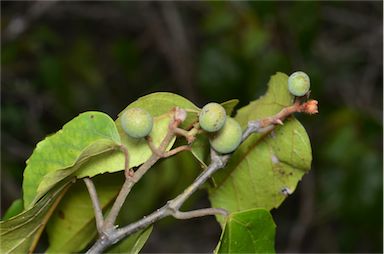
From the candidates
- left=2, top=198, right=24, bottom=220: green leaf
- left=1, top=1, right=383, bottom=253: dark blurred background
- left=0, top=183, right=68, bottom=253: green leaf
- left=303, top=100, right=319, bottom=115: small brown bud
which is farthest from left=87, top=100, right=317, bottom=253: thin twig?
left=1, top=1, right=383, bottom=253: dark blurred background

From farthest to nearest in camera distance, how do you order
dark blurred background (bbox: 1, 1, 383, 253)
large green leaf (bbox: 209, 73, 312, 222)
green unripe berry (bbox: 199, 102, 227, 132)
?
1. dark blurred background (bbox: 1, 1, 383, 253)
2. large green leaf (bbox: 209, 73, 312, 222)
3. green unripe berry (bbox: 199, 102, 227, 132)

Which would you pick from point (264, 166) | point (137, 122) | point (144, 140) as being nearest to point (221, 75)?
point (264, 166)

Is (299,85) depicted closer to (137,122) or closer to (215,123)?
(215,123)

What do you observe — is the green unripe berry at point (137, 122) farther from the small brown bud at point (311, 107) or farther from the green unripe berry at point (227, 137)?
the small brown bud at point (311, 107)

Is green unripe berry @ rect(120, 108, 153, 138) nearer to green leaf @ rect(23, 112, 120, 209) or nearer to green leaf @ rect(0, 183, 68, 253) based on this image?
green leaf @ rect(23, 112, 120, 209)

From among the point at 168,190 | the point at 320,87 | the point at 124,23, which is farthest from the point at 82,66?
the point at 320,87

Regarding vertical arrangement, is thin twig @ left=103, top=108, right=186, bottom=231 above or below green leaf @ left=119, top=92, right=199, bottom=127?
below

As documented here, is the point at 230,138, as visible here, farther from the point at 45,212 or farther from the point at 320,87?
the point at 320,87
